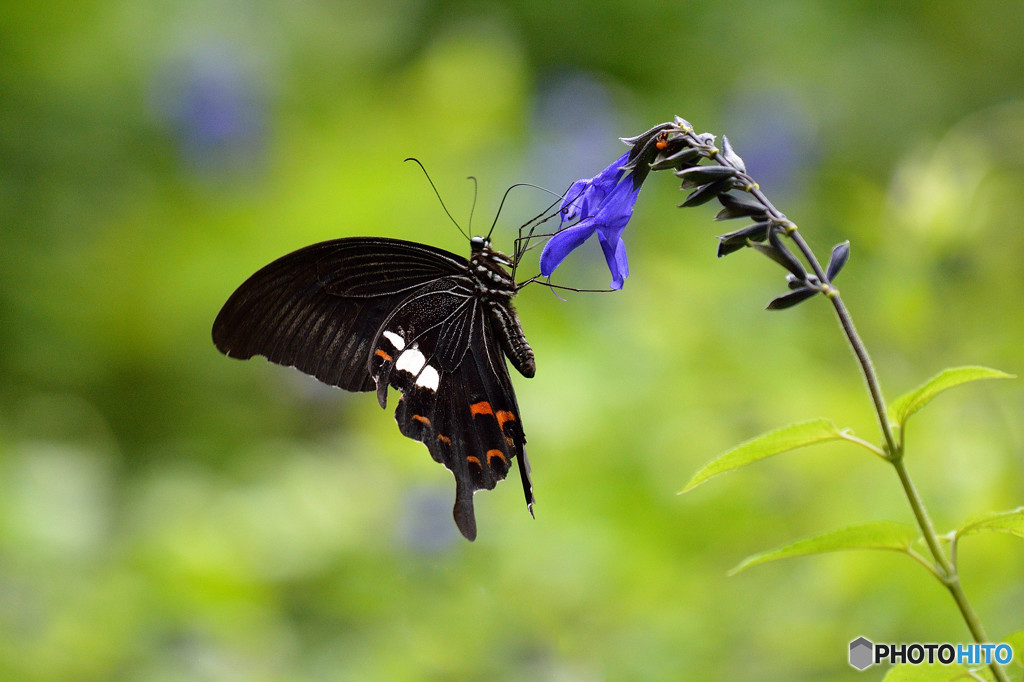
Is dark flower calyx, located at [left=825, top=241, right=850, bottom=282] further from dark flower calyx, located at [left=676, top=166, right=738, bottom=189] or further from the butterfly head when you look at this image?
the butterfly head

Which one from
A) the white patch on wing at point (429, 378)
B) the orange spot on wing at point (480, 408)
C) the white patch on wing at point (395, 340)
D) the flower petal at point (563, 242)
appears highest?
the white patch on wing at point (395, 340)

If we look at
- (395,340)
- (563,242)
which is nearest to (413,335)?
(395,340)

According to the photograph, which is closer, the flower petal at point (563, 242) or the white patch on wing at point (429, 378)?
the flower petal at point (563, 242)

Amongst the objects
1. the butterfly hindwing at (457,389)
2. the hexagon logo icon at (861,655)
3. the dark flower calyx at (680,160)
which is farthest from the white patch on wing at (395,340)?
the hexagon logo icon at (861,655)

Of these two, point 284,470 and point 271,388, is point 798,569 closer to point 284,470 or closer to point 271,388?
point 284,470

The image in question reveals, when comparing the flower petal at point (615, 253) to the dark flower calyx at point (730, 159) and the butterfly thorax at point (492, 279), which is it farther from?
the butterfly thorax at point (492, 279)

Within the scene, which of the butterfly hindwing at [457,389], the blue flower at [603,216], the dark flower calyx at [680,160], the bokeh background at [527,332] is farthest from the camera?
the bokeh background at [527,332]

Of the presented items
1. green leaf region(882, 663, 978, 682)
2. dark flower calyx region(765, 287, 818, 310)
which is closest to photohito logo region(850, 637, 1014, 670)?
green leaf region(882, 663, 978, 682)
